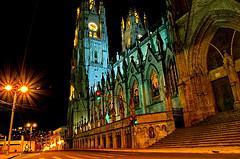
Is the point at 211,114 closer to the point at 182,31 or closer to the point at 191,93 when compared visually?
the point at 191,93

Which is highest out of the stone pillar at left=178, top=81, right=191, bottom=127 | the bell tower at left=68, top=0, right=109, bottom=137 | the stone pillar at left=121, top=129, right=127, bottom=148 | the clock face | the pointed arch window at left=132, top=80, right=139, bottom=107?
the clock face

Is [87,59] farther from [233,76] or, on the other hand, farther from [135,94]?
[233,76]

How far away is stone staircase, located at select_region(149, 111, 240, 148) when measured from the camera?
557 inches

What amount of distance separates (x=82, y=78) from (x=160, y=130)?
41.3m

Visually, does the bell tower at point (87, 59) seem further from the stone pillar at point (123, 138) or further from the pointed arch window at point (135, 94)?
the stone pillar at point (123, 138)

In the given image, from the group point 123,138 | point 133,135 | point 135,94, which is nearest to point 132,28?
point 135,94

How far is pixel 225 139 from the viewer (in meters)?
14.0

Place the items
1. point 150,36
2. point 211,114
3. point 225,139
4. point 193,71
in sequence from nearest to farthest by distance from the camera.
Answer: point 225,139
point 211,114
point 193,71
point 150,36

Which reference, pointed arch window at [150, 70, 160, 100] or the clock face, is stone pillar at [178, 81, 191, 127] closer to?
pointed arch window at [150, 70, 160, 100]

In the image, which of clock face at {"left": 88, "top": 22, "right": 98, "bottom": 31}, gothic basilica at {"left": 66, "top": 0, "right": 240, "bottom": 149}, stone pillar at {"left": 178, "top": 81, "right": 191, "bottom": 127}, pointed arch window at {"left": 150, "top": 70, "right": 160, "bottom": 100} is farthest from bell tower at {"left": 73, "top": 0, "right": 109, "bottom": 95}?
stone pillar at {"left": 178, "top": 81, "right": 191, "bottom": 127}

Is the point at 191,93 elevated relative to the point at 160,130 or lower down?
elevated

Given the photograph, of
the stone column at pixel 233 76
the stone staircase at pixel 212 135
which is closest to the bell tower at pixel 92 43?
the stone staircase at pixel 212 135

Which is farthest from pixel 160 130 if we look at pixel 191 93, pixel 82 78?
pixel 82 78

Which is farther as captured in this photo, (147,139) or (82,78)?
(82,78)
